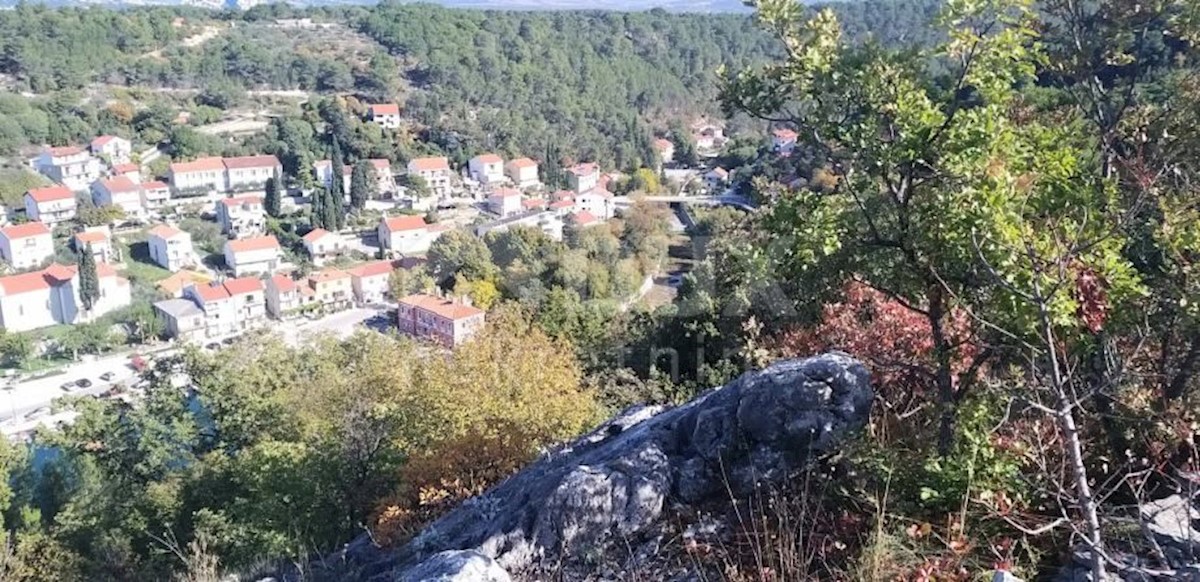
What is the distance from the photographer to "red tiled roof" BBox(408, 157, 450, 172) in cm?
4303

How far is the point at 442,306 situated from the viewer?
25297 mm

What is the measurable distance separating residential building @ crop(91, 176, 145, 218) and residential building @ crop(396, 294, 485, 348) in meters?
17.3

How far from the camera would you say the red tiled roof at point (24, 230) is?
106 feet

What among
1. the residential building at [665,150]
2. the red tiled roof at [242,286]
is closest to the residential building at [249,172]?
the red tiled roof at [242,286]

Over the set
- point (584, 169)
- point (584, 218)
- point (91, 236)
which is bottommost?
point (91, 236)

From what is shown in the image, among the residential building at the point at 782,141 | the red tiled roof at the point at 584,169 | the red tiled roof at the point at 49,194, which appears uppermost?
the residential building at the point at 782,141

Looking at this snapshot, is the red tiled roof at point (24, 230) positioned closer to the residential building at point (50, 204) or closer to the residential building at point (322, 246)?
the residential building at point (50, 204)

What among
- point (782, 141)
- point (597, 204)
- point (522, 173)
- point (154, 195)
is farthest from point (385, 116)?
point (782, 141)

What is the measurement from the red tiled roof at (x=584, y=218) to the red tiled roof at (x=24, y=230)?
19.8 meters

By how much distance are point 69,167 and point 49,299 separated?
12862 mm

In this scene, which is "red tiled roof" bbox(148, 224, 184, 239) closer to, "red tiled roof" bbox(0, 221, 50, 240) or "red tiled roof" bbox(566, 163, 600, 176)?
"red tiled roof" bbox(0, 221, 50, 240)

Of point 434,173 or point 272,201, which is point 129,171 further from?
point 434,173

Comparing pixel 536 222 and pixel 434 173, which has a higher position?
pixel 536 222

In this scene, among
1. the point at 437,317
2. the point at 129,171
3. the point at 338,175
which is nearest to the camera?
the point at 437,317
